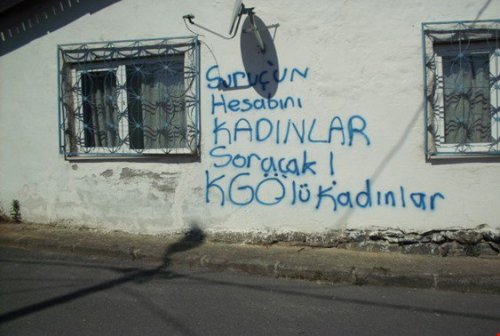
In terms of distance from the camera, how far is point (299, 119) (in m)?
6.06

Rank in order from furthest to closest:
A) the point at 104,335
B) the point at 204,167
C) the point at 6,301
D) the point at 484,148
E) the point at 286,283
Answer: the point at 204,167 < the point at 484,148 < the point at 286,283 < the point at 6,301 < the point at 104,335

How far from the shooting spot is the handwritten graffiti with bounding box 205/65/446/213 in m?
5.91

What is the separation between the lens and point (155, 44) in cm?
647

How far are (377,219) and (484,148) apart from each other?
4.92 ft

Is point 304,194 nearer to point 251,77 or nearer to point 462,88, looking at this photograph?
point 251,77

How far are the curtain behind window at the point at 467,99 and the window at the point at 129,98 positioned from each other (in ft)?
10.2

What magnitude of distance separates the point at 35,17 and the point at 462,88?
582 cm

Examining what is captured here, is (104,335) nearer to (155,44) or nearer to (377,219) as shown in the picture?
(377,219)

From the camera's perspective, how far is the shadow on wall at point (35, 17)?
22.1ft

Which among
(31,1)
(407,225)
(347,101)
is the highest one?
(31,1)

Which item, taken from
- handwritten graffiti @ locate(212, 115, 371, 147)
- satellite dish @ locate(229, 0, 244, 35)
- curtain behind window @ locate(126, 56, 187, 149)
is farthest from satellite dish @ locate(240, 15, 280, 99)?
curtain behind window @ locate(126, 56, 187, 149)

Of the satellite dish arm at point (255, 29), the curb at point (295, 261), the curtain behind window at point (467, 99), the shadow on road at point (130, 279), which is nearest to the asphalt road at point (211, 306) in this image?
the shadow on road at point (130, 279)

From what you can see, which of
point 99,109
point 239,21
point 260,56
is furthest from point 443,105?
point 99,109

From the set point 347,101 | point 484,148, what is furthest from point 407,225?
point 347,101
